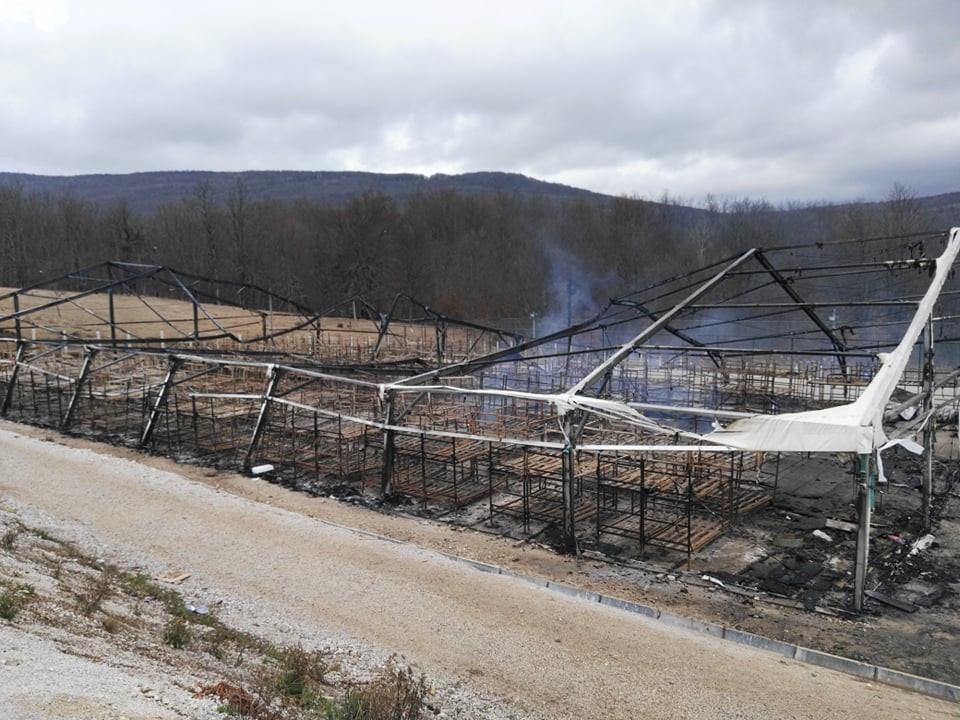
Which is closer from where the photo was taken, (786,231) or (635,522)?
(635,522)

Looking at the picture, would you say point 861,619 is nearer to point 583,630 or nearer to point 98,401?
point 583,630

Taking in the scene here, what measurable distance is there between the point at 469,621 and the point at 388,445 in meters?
5.90

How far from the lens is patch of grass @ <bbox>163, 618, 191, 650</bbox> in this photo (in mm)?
8016

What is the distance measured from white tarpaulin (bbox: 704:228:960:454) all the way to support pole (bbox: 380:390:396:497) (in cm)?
668

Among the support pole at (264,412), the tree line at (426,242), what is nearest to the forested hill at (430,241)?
the tree line at (426,242)

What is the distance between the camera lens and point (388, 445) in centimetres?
1494

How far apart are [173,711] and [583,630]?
5467 millimetres

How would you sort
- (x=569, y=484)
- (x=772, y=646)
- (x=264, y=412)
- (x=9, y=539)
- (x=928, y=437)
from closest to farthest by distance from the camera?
(x=772, y=646) → (x=9, y=539) → (x=569, y=484) → (x=928, y=437) → (x=264, y=412)

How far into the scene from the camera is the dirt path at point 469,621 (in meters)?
7.83

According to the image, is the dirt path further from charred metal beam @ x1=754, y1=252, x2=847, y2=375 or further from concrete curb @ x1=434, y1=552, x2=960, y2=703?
charred metal beam @ x1=754, y1=252, x2=847, y2=375

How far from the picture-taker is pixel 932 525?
43.9 ft

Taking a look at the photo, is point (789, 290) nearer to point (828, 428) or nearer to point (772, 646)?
point (828, 428)

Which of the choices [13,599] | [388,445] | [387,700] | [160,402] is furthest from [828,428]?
[160,402]

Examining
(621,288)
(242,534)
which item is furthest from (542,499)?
(621,288)
